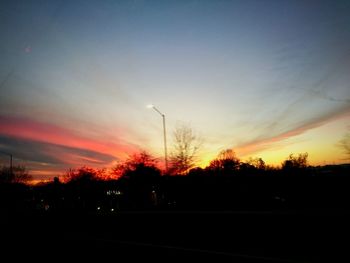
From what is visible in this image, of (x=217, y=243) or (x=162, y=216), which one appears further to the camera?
(x=162, y=216)

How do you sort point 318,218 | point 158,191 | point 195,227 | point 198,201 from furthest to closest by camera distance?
point 158,191
point 198,201
point 195,227
point 318,218

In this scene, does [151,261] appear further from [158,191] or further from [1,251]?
[158,191]

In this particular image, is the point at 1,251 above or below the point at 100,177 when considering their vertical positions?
below

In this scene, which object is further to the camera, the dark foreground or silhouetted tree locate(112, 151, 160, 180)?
silhouetted tree locate(112, 151, 160, 180)

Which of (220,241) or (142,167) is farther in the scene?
(142,167)

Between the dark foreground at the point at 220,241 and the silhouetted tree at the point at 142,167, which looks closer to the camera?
the dark foreground at the point at 220,241

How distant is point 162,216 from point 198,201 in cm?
1673

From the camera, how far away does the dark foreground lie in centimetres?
832

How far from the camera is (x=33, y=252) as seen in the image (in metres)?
10.3

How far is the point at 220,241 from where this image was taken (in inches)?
413

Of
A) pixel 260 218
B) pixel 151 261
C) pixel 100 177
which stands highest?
pixel 100 177

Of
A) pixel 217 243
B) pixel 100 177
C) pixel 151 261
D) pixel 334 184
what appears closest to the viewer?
pixel 151 261

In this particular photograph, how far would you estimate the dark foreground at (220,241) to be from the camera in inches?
328

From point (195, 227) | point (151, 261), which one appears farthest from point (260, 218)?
point (151, 261)
